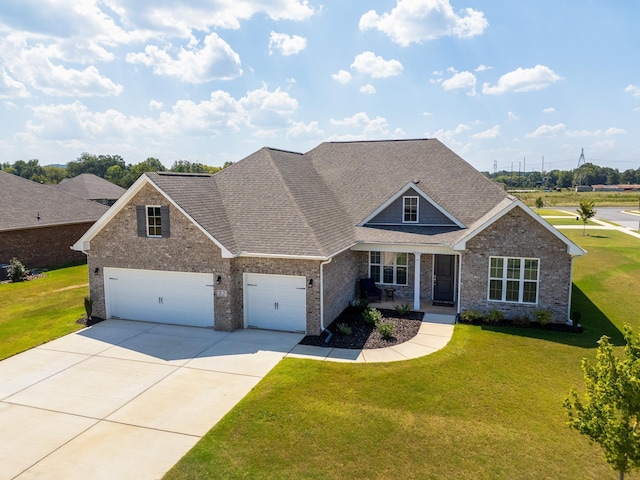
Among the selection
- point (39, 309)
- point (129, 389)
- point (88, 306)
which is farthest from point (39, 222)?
point (129, 389)

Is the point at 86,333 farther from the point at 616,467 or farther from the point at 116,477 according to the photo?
the point at 616,467

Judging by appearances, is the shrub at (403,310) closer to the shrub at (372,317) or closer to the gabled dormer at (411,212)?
the shrub at (372,317)

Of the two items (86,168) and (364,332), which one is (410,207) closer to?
(364,332)

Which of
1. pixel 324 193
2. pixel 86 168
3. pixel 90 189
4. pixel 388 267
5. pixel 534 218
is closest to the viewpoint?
pixel 534 218

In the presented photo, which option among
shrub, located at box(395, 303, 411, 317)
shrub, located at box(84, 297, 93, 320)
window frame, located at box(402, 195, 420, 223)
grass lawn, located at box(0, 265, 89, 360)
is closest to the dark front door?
window frame, located at box(402, 195, 420, 223)

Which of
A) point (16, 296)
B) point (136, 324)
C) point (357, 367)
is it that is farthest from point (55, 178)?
point (357, 367)

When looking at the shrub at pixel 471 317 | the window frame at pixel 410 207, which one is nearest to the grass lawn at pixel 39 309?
the window frame at pixel 410 207

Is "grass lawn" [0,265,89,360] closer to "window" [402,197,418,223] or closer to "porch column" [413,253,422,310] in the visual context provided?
"porch column" [413,253,422,310]
